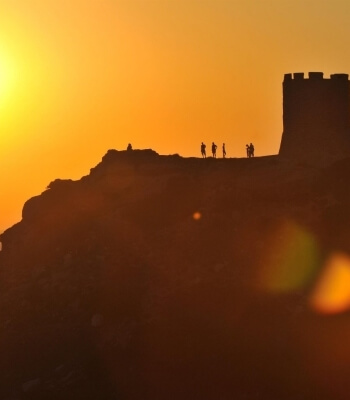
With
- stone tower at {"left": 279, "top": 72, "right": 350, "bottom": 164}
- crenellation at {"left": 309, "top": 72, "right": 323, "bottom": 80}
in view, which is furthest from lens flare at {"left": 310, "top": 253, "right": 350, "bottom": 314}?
crenellation at {"left": 309, "top": 72, "right": 323, "bottom": 80}

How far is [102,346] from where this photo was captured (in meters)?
53.1

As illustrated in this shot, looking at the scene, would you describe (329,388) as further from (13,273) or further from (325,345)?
(13,273)

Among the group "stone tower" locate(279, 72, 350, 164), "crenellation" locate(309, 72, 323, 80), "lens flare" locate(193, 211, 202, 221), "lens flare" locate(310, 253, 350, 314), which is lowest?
"lens flare" locate(310, 253, 350, 314)

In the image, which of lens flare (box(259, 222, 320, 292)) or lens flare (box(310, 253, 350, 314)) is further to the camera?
lens flare (box(259, 222, 320, 292))

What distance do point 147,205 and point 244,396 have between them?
15.8 metres

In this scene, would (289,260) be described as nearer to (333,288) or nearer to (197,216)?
(333,288)

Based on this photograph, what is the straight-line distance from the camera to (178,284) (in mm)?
55531

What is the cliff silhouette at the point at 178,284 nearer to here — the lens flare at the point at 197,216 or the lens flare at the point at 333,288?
the lens flare at the point at 197,216

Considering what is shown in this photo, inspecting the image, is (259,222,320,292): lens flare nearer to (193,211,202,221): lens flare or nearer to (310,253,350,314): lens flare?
(310,253,350,314): lens flare

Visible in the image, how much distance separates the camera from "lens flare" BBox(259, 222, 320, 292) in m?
53.9

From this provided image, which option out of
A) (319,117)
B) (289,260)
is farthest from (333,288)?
(319,117)

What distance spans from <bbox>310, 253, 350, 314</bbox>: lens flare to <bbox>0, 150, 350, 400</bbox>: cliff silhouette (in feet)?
1.12

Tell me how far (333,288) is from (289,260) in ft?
9.43

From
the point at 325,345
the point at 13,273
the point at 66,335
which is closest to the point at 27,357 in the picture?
the point at 66,335
